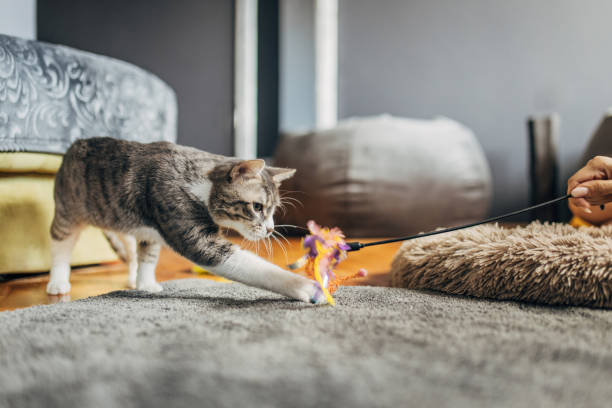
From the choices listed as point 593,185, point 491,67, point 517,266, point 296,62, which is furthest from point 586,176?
point 296,62

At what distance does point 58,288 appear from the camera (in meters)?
0.94

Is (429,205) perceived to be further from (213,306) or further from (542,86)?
(213,306)

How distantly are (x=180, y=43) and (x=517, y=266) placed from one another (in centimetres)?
312

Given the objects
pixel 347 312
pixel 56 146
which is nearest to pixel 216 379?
pixel 347 312

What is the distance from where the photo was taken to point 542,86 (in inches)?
93.3

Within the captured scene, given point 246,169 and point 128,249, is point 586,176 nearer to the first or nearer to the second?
point 246,169

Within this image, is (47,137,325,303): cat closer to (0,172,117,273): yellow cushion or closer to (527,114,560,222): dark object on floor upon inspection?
(0,172,117,273): yellow cushion

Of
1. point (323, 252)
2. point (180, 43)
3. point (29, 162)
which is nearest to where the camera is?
point (323, 252)

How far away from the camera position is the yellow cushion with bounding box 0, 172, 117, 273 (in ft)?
3.47

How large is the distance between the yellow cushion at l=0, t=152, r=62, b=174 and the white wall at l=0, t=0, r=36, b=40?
4.44 feet

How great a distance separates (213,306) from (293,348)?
10.5 inches

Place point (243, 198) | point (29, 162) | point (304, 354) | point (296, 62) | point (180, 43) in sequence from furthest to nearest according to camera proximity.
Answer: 1. point (180, 43)
2. point (296, 62)
3. point (29, 162)
4. point (243, 198)
5. point (304, 354)

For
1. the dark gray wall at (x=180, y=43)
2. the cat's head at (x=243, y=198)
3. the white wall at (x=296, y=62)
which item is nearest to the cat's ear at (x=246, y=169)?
the cat's head at (x=243, y=198)

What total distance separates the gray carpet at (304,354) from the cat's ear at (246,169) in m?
0.24
